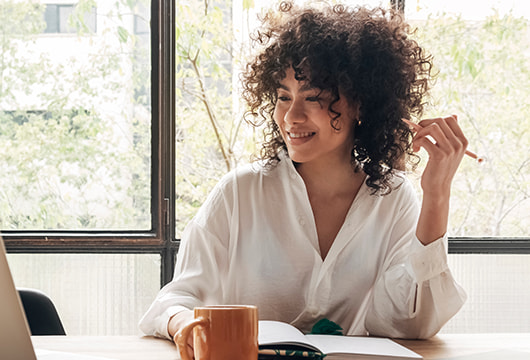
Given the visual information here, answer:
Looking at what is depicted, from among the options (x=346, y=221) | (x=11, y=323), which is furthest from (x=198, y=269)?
(x=11, y=323)

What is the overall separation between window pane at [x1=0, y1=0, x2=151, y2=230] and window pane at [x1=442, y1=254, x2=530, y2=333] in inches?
52.3

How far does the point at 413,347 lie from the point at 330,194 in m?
0.53

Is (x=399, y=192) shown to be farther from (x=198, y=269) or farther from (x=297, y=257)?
(x=198, y=269)

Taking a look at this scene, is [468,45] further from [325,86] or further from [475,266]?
[325,86]

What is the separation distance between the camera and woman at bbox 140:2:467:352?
159 centimetres

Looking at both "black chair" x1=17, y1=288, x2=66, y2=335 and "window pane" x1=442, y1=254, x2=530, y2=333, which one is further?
"window pane" x1=442, y1=254, x2=530, y2=333

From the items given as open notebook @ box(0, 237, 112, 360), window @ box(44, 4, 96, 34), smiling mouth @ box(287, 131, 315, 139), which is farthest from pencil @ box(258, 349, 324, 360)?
window @ box(44, 4, 96, 34)

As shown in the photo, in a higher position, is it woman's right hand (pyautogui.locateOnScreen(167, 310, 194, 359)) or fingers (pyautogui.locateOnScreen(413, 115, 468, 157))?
fingers (pyautogui.locateOnScreen(413, 115, 468, 157))

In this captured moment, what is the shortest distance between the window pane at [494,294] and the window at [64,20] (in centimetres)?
175

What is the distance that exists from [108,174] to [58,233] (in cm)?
30

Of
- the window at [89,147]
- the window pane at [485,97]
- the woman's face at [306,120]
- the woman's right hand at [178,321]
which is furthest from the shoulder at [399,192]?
the window at [89,147]

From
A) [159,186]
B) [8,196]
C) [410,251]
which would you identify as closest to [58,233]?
[8,196]

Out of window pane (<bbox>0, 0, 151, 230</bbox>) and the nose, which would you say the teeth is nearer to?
the nose

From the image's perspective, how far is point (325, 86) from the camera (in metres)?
1.67
